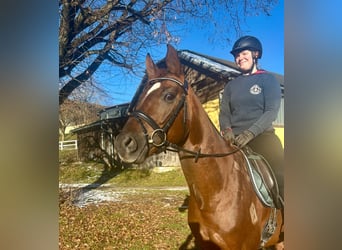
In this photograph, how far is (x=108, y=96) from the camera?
1.75m

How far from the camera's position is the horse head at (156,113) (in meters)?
1.61

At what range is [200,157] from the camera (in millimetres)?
1679

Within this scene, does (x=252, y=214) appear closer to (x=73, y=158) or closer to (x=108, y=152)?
(x=108, y=152)

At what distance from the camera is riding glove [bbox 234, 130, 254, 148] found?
5.59ft

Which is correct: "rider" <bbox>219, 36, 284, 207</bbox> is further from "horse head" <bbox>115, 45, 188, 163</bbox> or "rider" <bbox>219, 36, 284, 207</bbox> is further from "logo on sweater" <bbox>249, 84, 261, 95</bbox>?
"horse head" <bbox>115, 45, 188, 163</bbox>

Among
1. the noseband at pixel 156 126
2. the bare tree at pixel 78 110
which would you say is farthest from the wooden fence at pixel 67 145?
the noseband at pixel 156 126

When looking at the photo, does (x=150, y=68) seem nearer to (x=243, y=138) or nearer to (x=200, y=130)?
(x=200, y=130)

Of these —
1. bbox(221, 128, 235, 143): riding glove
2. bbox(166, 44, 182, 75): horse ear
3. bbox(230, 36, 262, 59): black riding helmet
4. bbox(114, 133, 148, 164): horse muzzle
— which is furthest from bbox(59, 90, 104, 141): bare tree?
bbox(230, 36, 262, 59): black riding helmet

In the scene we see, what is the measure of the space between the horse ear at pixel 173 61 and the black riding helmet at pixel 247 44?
13.2 inches

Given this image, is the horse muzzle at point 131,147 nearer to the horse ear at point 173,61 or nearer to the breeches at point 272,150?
the horse ear at point 173,61

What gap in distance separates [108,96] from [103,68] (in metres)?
0.17

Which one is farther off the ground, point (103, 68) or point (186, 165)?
point (103, 68)

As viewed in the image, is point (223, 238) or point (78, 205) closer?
point (223, 238)

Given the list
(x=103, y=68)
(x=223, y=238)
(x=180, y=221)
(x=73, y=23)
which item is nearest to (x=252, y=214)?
(x=223, y=238)
